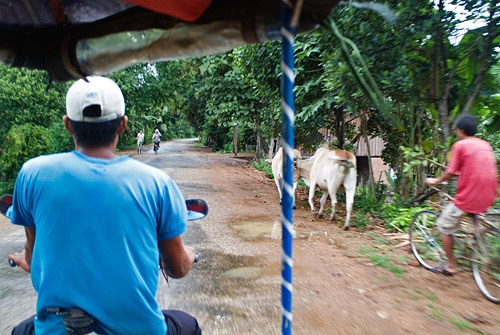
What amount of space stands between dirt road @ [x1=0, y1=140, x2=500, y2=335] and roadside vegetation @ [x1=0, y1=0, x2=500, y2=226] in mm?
1579

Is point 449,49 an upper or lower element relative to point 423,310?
upper

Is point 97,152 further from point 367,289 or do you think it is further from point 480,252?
point 480,252

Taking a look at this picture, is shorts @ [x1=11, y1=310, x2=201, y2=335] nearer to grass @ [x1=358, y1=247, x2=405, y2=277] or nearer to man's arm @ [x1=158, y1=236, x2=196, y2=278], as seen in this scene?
man's arm @ [x1=158, y1=236, x2=196, y2=278]

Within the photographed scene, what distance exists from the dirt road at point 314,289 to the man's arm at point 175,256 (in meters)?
1.98

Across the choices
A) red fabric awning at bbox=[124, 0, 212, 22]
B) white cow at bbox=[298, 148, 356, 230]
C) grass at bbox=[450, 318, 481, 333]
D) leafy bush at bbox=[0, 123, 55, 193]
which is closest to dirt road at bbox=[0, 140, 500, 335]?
grass at bbox=[450, 318, 481, 333]

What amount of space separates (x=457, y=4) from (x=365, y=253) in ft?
12.5

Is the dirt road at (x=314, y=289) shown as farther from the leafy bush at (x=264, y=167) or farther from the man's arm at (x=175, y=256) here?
the leafy bush at (x=264, y=167)

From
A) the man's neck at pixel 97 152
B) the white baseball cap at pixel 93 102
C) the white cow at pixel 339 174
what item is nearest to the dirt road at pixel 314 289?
the white cow at pixel 339 174

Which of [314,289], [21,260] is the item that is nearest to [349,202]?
[314,289]

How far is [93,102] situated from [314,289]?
143 inches

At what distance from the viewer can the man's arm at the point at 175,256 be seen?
1467mm

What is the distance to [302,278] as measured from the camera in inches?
184

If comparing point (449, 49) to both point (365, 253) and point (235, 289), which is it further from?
point (235, 289)

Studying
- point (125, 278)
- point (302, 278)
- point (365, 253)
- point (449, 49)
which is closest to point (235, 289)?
point (302, 278)
